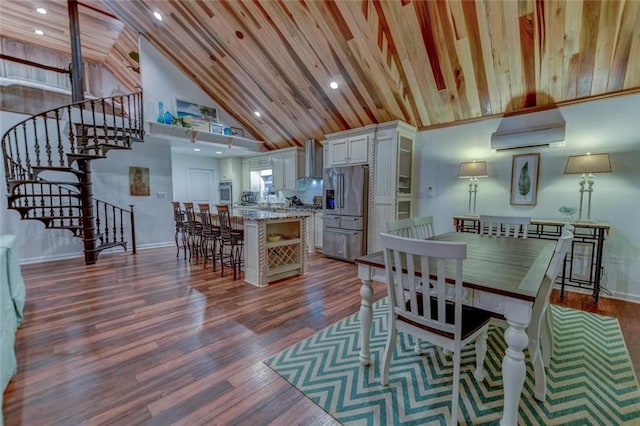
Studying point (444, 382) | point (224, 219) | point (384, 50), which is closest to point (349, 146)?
→ point (384, 50)

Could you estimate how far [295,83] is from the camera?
187 inches

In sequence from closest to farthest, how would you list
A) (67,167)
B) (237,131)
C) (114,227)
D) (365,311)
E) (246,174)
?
(365,311), (67,167), (114,227), (237,131), (246,174)

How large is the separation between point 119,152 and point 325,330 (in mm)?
5677

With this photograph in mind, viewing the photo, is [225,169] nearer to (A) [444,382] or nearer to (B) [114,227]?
(B) [114,227]

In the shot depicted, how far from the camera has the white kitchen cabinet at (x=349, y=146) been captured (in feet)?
15.8

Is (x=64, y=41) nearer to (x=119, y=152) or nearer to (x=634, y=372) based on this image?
(x=119, y=152)

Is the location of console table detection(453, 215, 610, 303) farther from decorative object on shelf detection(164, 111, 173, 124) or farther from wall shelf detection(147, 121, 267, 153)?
decorative object on shelf detection(164, 111, 173, 124)

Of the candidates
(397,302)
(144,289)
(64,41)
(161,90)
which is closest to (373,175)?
(397,302)

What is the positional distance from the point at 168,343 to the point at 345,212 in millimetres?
3412

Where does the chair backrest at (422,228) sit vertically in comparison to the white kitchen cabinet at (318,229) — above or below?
above

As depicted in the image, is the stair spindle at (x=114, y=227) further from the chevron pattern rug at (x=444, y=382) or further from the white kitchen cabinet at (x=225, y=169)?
the chevron pattern rug at (x=444, y=382)

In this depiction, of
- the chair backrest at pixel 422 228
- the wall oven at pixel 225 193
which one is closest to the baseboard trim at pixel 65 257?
the wall oven at pixel 225 193

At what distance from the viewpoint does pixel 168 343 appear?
222 centimetres

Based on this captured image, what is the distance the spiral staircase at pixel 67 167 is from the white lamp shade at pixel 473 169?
5557mm
